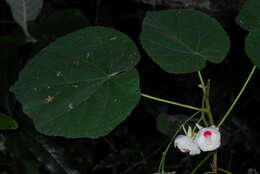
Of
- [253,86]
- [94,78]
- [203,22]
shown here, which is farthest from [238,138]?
[94,78]

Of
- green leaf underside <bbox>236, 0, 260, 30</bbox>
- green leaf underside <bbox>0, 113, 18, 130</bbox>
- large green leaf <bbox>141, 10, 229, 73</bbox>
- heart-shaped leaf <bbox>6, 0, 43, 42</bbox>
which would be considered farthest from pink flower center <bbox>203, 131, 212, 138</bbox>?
heart-shaped leaf <bbox>6, 0, 43, 42</bbox>

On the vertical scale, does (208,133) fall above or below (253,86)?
above

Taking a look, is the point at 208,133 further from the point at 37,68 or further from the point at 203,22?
the point at 37,68

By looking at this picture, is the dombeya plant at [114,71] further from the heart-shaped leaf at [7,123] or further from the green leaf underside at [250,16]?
the heart-shaped leaf at [7,123]

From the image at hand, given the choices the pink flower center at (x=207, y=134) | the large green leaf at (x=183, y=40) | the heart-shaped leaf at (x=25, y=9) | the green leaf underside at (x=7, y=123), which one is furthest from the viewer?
the heart-shaped leaf at (x=25, y=9)

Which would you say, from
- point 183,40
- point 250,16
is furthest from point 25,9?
point 250,16

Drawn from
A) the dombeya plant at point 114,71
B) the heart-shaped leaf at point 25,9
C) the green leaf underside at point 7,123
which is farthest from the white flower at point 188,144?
the heart-shaped leaf at point 25,9

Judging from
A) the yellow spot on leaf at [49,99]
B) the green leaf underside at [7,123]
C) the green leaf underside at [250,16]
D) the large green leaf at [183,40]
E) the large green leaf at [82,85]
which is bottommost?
the green leaf underside at [7,123]
